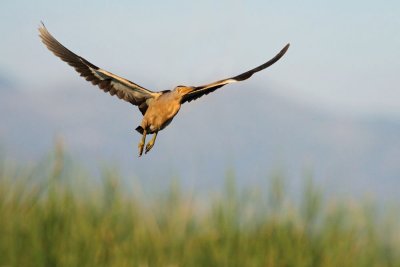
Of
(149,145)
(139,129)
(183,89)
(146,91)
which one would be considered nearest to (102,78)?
(146,91)

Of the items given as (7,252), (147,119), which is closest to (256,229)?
(7,252)

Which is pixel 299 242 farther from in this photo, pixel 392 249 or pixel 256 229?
pixel 392 249

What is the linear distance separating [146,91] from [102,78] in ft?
3.52

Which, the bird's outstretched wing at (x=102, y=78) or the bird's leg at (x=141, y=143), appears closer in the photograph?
the bird's leg at (x=141, y=143)

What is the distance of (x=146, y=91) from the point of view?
1214 cm

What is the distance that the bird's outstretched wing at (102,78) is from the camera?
40.3ft

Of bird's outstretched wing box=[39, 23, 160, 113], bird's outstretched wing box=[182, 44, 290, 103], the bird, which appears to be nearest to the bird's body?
the bird

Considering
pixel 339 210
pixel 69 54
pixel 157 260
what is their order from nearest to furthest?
pixel 157 260, pixel 339 210, pixel 69 54

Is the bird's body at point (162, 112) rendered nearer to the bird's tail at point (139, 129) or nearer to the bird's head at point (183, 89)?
the bird's head at point (183, 89)

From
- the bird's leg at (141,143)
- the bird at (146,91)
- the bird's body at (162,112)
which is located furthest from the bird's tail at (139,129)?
the bird's leg at (141,143)

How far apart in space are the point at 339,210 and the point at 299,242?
54 cm

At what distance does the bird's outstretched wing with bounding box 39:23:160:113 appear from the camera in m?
12.3

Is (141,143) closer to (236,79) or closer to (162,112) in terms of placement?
(162,112)

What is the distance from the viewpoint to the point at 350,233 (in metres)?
7.57
